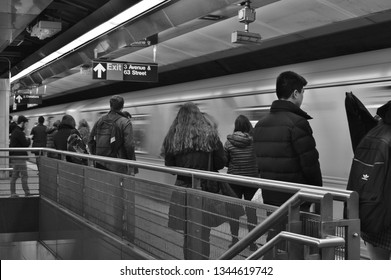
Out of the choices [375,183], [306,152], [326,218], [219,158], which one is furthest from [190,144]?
[326,218]

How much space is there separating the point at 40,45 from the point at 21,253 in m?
8.37

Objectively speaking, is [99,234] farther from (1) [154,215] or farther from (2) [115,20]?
(2) [115,20]

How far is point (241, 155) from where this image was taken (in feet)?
20.8

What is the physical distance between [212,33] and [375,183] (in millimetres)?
9289

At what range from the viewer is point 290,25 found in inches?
408

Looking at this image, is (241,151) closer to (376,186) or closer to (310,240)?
(376,186)

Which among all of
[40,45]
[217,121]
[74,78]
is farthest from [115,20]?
[74,78]

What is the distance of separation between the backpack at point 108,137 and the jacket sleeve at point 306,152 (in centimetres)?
331

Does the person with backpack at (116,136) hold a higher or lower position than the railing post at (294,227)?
higher

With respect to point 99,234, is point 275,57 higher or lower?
higher

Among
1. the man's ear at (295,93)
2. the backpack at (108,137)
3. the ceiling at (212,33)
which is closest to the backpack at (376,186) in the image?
the man's ear at (295,93)

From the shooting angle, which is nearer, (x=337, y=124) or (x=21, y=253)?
(x=337, y=124)

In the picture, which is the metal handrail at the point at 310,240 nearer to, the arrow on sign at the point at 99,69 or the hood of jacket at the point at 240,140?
the hood of jacket at the point at 240,140

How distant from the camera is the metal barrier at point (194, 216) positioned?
2668mm
